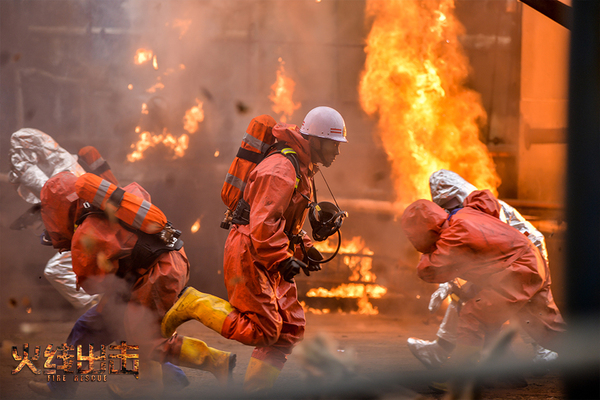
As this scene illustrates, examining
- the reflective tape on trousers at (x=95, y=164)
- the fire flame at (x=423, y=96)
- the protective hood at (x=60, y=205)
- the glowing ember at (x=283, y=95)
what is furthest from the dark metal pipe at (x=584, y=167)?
the glowing ember at (x=283, y=95)

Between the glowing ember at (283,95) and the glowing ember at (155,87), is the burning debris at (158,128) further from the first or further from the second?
the glowing ember at (283,95)

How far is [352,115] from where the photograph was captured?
7.09 meters

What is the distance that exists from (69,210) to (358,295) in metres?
4.06

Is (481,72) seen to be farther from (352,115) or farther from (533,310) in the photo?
(533,310)

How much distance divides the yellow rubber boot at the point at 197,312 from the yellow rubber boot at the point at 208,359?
0.25 m

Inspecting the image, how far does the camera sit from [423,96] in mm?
6617

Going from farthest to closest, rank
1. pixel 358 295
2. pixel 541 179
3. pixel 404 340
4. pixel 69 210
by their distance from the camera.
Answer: pixel 541 179
pixel 358 295
pixel 404 340
pixel 69 210

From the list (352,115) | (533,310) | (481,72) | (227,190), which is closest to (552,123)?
(481,72)

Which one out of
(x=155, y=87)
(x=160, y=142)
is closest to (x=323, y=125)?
(x=160, y=142)

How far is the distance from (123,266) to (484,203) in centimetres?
247

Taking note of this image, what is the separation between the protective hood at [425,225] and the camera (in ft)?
10.6

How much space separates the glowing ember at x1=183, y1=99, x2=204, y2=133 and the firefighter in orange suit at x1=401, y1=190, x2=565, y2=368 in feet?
14.8

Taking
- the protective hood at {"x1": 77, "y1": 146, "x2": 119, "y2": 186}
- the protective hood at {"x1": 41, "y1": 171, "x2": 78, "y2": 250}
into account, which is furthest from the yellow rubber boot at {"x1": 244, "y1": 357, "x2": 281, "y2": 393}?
the protective hood at {"x1": 77, "y1": 146, "x2": 119, "y2": 186}

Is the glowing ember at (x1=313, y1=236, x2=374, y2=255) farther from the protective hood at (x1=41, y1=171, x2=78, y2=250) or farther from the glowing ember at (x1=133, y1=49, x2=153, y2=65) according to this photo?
the protective hood at (x1=41, y1=171, x2=78, y2=250)
